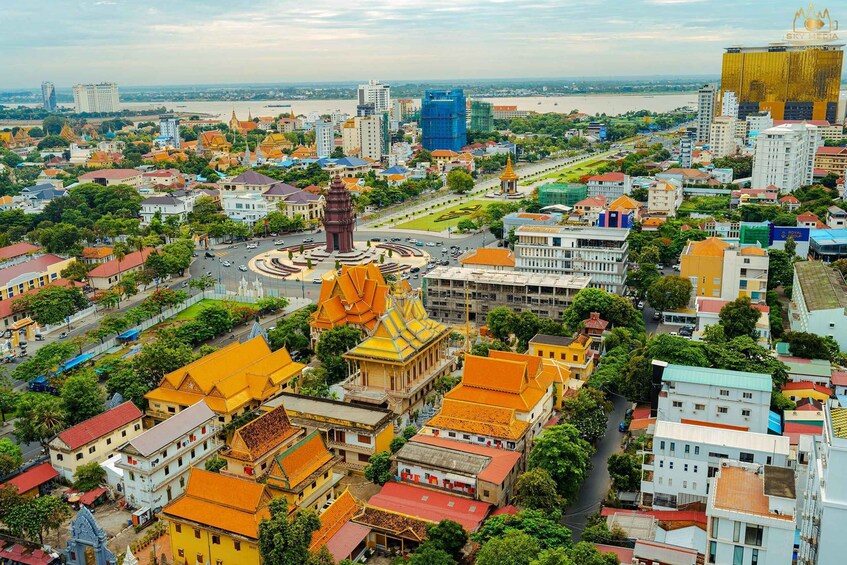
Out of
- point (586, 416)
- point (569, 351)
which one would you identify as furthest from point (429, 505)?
point (569, 351)

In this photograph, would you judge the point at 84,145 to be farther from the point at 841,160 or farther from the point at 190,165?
the point at 841,160

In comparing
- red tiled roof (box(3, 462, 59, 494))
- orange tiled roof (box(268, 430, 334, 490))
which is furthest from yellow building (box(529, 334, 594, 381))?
red tiled roof (box(3, 462, 59, 494))

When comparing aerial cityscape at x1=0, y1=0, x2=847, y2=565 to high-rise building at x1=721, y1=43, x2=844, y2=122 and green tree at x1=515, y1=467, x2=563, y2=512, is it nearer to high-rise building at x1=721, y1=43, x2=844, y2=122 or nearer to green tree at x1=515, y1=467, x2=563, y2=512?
green tree at x1=515, y1=467, x2=563, y2=512

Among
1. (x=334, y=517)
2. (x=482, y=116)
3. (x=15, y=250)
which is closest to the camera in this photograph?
(x=334, y=517)

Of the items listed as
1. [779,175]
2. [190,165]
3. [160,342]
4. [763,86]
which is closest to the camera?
[160,342]

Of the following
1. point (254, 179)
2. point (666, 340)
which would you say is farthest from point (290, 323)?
point (254, 179)

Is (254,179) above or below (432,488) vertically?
above

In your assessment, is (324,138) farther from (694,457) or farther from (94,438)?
(694,457)
